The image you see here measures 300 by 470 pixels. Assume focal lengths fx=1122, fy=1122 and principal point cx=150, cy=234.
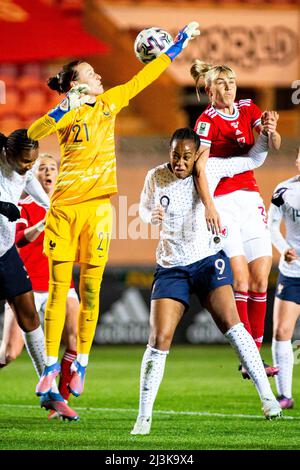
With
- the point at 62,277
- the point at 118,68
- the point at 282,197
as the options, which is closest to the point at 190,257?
the point at 62,277

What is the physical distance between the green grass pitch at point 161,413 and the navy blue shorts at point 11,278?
1.01m


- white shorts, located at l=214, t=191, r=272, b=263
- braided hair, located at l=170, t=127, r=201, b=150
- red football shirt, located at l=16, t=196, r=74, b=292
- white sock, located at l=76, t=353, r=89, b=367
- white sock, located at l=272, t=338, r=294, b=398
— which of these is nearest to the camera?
braided hair, located at l=170, t=127, r=201, b=150

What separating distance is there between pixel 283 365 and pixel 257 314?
90 cm

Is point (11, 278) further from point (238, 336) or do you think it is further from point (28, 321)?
point (238, 336)

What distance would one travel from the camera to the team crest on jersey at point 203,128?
8476 mm

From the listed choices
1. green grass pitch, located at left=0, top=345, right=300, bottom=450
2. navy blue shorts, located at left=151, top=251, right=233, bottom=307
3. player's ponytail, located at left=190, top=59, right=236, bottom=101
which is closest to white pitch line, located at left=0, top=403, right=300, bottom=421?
green grass pitch, located at left=0, top=345, right=300, bottom=450

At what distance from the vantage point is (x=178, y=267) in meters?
7.58

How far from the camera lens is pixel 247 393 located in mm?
10961

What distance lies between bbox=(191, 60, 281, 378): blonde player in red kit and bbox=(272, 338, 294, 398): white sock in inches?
24.6

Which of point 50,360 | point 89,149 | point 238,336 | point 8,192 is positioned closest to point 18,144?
point 8,192

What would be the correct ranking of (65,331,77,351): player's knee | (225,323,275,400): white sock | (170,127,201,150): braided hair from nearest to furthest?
1. (170,127,201,150): braided hair
2. (225,323,275,400): white sock
3. (65,331,77,351): player's knee

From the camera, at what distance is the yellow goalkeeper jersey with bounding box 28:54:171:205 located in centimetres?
812

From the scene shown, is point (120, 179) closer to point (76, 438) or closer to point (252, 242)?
point (252, 242)

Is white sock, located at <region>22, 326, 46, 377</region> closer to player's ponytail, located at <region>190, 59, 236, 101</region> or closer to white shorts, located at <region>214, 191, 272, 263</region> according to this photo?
white shorts, located at <region>214, 191, 272, 263</region>
